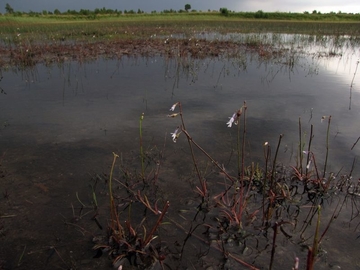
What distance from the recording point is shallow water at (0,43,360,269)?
3.51 metres

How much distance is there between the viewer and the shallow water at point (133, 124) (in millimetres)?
3507

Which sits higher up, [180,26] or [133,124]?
[180,26]

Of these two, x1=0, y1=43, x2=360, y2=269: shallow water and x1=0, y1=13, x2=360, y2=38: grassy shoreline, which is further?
x1=0, y1=13, x2=360, y2=38: grassy shoreline

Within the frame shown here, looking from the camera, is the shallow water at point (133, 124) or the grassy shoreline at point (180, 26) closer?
the shallow water at point (133, 124)

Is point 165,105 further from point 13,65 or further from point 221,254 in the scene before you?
point 13,65

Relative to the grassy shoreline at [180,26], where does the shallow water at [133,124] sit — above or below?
below

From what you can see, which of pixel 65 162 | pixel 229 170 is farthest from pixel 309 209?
pixel 65 162

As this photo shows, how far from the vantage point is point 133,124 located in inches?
239

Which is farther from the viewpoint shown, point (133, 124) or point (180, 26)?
point (180, 26)

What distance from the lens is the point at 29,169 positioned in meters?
4.35

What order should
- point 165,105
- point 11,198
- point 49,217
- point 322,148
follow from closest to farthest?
1. point 49,217
2. point 11,198
3. point 322,148
4. point 165,105

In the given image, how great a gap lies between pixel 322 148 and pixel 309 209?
1.81 m

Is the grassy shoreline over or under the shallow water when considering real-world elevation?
over

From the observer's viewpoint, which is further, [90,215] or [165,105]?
[165,105]
